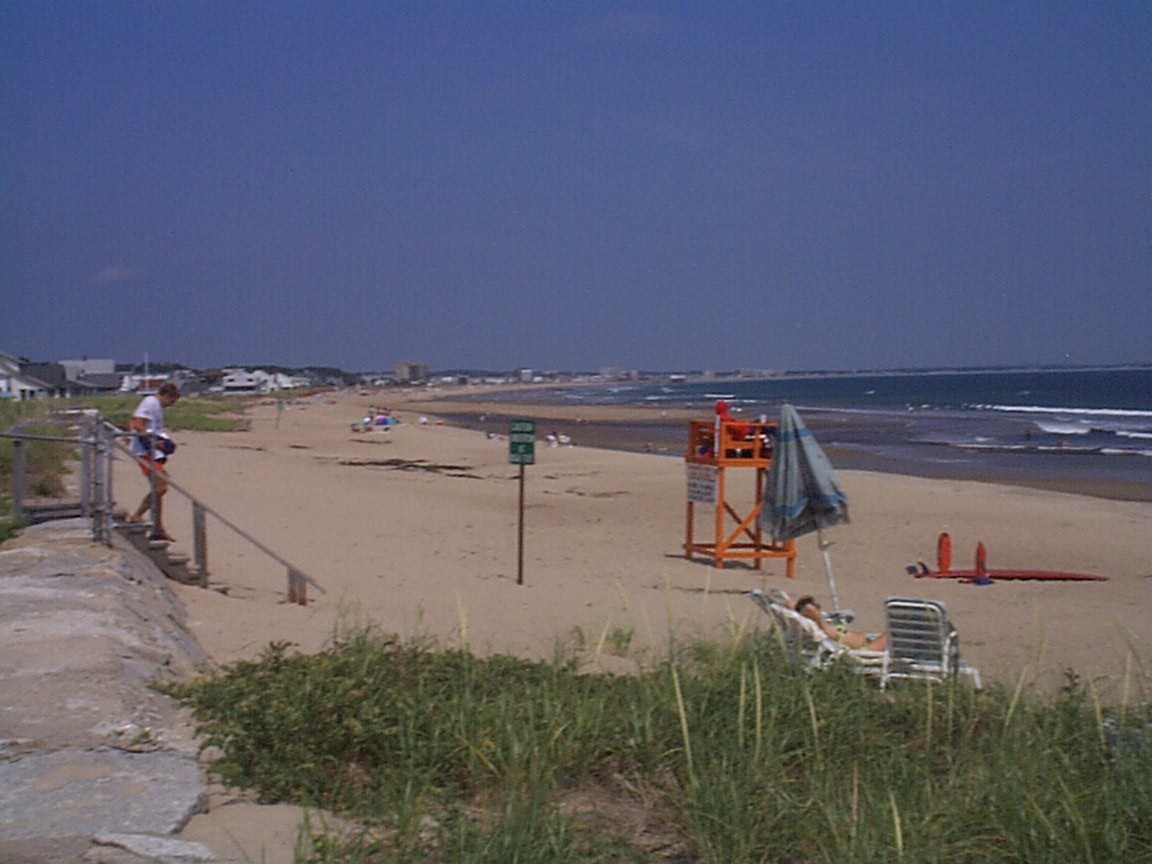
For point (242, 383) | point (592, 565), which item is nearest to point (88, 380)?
point (242, 383)

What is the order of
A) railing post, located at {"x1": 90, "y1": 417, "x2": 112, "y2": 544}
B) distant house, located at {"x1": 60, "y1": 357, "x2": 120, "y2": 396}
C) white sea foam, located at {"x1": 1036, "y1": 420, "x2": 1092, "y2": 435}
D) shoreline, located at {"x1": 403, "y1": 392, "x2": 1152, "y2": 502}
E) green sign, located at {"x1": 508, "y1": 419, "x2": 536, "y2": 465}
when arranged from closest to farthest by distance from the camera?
railing post, located at {"x1": 90, "y1": 417, "x2": 112, "y2": 544}, green sign, located at {"x1": 508, "y1": 419, "x2": 536, "y2": 465}, shoreline, located at {"x1": 403, "y1": 392, "x2": 1152, "y2": 502}, white sea foam, located at {"x1": 1036, "y1": 420, "x2": 1092, "y2": 435}, distant house, located at {"x1": 60, "y1": 357, "x2": 120, "y2": 396}

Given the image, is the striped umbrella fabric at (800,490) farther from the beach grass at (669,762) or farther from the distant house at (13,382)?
the distant house at (13,382)

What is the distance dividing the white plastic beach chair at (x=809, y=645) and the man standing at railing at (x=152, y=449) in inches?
214

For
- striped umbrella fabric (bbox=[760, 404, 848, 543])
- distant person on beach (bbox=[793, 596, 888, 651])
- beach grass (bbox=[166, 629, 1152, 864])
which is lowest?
distant person on beach (bbox=[793, 596, 888, 651])

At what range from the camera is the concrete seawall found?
379 centimetres

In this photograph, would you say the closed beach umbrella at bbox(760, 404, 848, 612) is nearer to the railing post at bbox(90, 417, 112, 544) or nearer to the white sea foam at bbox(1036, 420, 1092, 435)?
the railing post at bbox(90, 417, 112, 544)

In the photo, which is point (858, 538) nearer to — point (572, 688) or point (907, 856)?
point (572, 688)

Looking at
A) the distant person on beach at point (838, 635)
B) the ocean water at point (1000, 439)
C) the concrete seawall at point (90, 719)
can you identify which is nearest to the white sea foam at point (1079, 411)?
the ocean water at point (1000, 439)

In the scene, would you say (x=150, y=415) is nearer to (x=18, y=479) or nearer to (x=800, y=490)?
(x=18, y=479)

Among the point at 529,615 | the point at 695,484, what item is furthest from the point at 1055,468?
the point at 529,615

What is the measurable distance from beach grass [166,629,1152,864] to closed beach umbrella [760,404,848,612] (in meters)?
4.92

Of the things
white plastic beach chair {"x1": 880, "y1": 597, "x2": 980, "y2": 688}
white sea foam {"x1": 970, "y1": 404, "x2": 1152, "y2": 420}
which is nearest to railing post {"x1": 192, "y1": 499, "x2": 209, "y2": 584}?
white plastic beach chair {"x1": 880, "y1": 597, "x2": 980, "y2": 688}

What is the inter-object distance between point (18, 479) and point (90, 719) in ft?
17.1

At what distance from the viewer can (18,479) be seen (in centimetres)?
946
